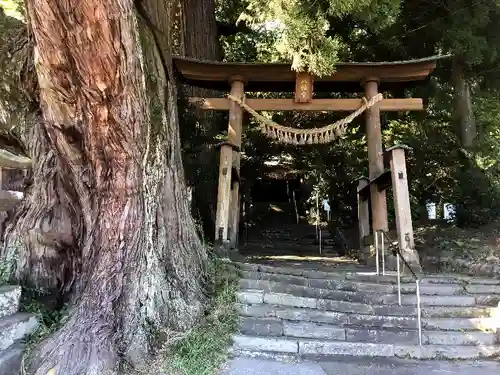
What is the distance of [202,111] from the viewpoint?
802 cm

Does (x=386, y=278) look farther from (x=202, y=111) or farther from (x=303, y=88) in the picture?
(x=202, y=111)

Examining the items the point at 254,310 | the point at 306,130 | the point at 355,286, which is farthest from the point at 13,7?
the point at 355,286

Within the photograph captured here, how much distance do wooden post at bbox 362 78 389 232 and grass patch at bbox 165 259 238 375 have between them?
3126 mm

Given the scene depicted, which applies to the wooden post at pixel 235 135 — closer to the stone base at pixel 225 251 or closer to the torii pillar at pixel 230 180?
the torii pillar at pixel 230 180

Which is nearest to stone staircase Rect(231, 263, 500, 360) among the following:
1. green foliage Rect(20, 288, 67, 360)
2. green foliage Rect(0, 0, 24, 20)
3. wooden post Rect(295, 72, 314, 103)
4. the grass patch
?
the grass patch

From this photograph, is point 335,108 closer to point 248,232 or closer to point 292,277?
point 292,277

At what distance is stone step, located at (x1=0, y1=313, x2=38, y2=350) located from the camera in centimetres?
339

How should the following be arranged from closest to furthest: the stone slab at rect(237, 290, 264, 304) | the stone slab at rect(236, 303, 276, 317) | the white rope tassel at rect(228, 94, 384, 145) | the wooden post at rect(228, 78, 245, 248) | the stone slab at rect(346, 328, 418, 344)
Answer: the stone slab at rect(346, 328, 418, 344) < the stone slab at rect(236, 303, 276, 317) < the stone slab at rect(237, 290, 264, 304) < the white rope tassel at rect(228, 94, 384, 145) < the wooden post at rect(228, 78, 245, 248)

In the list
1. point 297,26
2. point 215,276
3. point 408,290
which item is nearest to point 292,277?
point 215,276

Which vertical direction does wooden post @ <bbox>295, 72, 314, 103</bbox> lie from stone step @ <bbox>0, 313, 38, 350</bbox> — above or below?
above

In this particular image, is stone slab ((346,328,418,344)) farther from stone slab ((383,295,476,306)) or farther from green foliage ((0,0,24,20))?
green foliage ((0,0,24,20))

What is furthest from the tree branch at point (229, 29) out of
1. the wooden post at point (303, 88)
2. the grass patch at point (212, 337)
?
the grass patch at point (212, 337)

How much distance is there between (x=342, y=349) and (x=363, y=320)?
57 cm

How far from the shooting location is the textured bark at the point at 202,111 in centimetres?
761
